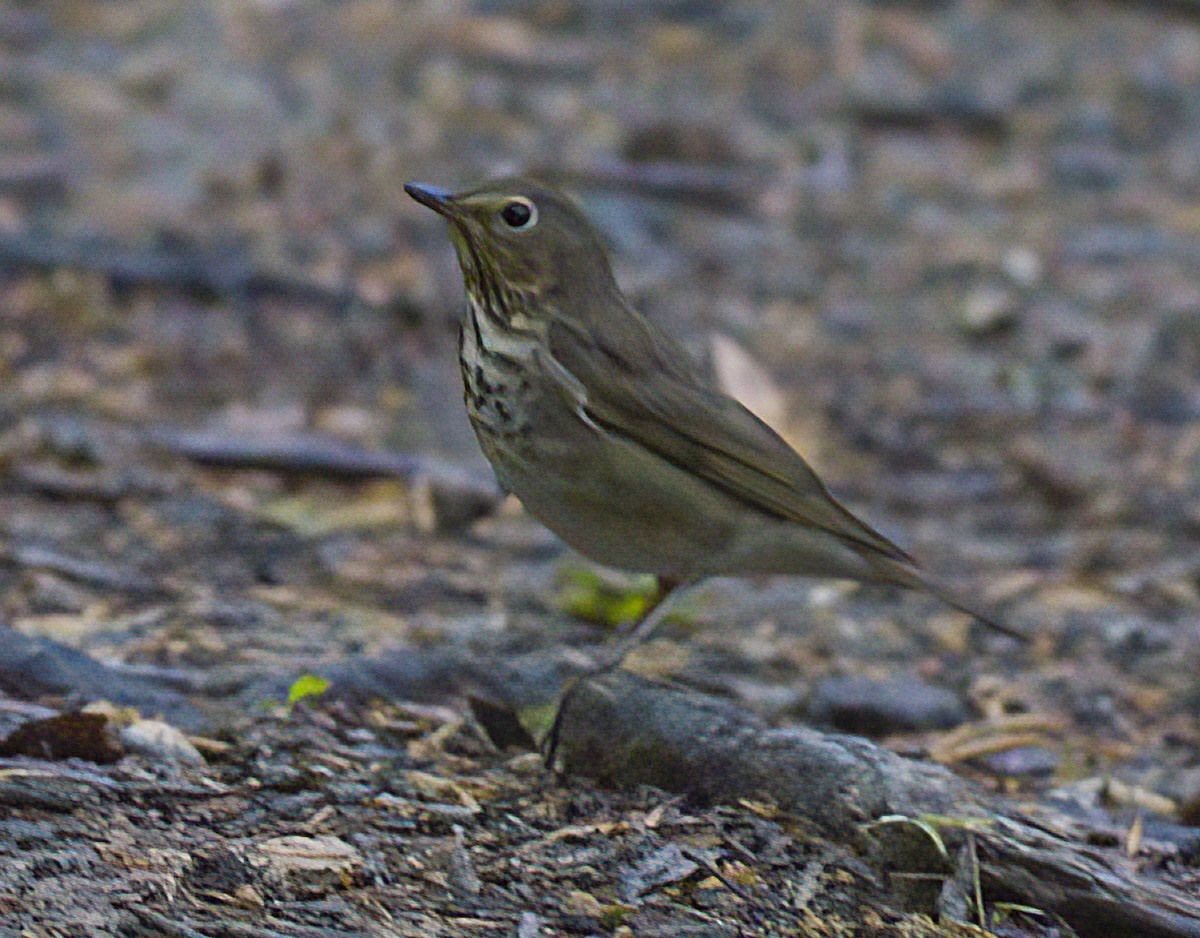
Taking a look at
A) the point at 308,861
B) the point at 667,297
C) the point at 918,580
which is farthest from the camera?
the point at 667,297

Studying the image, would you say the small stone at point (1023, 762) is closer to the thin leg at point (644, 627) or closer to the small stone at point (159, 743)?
the thin leg at point (644, 627)

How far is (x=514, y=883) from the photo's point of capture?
2.95 m

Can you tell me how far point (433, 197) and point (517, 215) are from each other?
0.21 metres

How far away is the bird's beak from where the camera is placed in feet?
12.5

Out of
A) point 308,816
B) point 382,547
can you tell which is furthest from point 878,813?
point 382,547

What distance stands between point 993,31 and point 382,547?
6035mm

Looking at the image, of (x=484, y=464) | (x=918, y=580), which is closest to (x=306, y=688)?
(x=918, y=580)

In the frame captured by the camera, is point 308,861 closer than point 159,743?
Yes

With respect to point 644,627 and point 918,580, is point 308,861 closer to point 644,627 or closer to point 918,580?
point 644,627

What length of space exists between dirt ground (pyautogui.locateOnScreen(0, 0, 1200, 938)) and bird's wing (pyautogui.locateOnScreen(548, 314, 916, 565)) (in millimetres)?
519

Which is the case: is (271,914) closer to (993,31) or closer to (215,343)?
(215,343)

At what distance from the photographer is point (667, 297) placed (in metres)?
7.05

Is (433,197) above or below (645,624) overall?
above

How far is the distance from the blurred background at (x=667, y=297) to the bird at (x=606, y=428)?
58 cm
